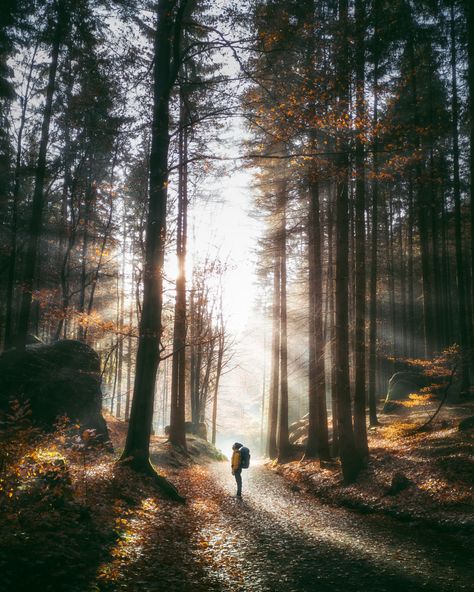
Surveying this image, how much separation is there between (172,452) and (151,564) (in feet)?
38.0

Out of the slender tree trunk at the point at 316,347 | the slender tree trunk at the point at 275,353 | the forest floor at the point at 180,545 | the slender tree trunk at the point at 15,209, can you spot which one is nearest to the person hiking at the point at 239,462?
the forest floor at the point at 180,545

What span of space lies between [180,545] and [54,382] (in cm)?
812

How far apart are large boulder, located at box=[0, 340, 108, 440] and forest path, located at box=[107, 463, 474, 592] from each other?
5017 mm

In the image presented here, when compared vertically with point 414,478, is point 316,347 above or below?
above

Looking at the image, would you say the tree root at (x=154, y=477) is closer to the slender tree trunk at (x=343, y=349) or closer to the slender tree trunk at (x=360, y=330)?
the slender tree trunk at (x=343, y=349)

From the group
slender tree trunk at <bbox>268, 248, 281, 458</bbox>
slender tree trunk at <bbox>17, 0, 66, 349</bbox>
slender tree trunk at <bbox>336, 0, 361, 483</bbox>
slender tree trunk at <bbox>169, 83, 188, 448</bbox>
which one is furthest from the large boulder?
slender tree trunk at <bbox>268, 248, 281, 458</bbox>

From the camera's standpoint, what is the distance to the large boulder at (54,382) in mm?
11203

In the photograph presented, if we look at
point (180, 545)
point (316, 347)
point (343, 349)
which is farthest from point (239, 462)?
point (180, 545)

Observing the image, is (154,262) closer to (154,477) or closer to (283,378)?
(154,477)

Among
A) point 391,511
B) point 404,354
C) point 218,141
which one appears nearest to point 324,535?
point 391,511

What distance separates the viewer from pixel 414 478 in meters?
9.11

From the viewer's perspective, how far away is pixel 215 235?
2330 cm

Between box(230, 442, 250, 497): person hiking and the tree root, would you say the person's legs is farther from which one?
the tree root

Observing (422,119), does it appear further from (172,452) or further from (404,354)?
(172,452)
